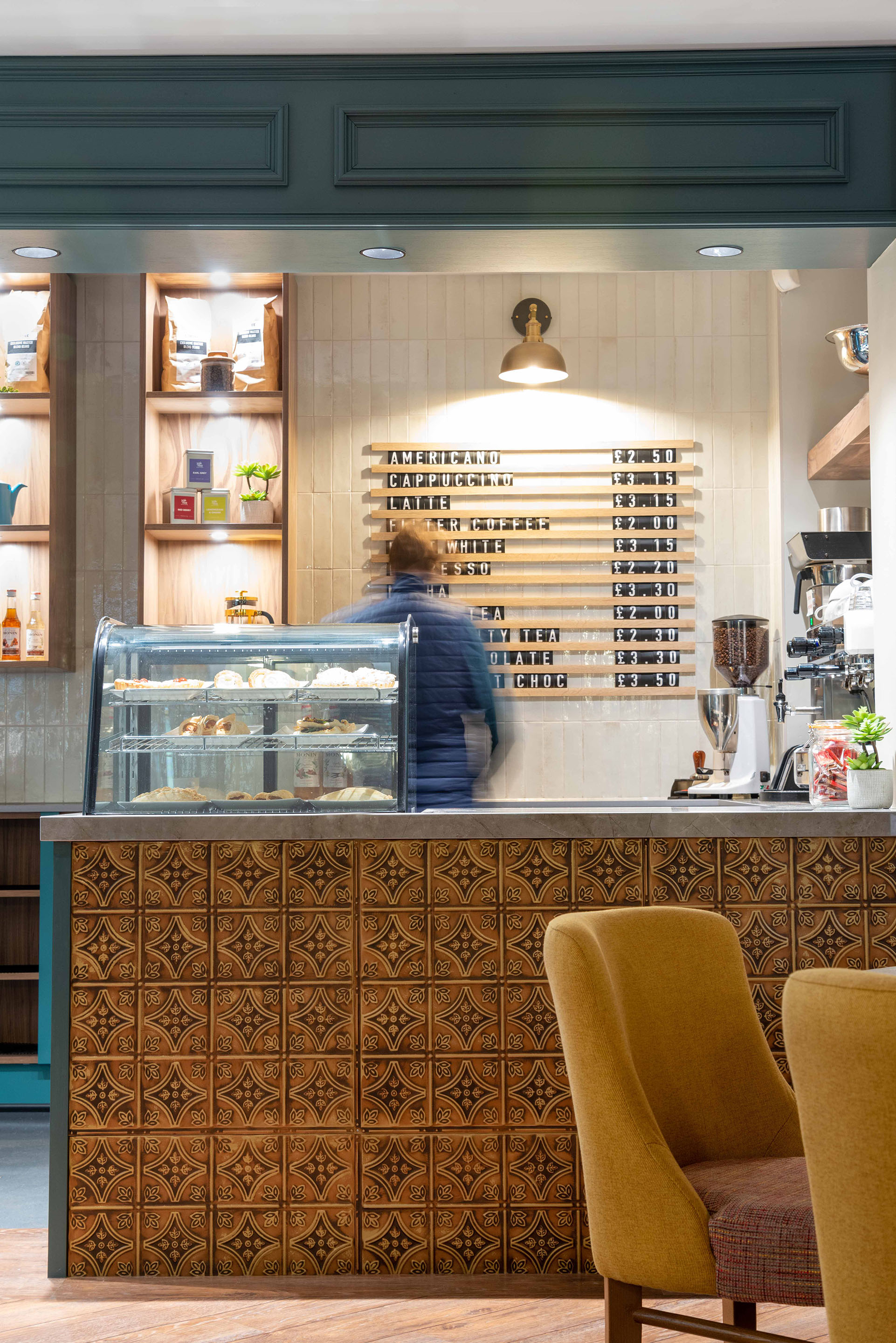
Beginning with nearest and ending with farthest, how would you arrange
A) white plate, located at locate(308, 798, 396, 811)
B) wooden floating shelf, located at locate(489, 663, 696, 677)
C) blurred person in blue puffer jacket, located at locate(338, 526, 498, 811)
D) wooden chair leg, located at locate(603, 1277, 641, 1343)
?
wooden chair leg, located at locate(603, 1277, 641, 1343), white plate, located at locate(308, 798, 396, 811), blurred person in blue puffer jacket, located at locate(338, 526, 498, 811), wooden floating shelf, located at locate(489, 663, 696, 677)

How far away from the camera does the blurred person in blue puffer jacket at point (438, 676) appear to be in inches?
133

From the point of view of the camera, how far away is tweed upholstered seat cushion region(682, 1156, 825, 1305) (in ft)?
5.28

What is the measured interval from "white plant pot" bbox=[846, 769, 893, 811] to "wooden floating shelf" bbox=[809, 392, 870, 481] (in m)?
1.60

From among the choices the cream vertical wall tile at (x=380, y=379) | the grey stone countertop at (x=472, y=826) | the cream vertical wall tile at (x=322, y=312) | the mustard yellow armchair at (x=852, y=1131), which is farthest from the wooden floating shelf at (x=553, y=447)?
the mustard yellow armchair at (x=852, y=1131)

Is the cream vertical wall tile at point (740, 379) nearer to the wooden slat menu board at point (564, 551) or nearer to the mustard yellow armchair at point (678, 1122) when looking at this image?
the wooden slat menu board at point (564, 551)

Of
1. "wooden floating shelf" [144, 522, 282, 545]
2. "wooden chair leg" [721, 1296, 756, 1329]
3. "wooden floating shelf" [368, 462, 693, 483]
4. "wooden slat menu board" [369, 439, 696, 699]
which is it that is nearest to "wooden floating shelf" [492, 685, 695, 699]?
"wooden slat menu board" [369, 439, 696, 699]

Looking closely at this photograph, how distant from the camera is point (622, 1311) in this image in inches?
70.3

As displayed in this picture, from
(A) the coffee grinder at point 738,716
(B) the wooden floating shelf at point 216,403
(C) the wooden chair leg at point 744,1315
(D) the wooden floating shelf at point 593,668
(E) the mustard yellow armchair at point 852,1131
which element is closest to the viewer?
(E) the mustard yellow armchair at point 852,1131

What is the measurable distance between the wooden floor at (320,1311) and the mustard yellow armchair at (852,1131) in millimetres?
1531

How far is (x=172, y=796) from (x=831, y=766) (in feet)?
5.13

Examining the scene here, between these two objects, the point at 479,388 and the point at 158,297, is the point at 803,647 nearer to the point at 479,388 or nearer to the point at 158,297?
the point at 479,388

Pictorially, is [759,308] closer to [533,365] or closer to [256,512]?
[533,365]

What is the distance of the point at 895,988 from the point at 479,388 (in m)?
4.63

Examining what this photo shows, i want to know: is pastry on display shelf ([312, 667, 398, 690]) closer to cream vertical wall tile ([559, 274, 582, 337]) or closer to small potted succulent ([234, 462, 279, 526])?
small potted succulent ([234, 462, 279, 526])
